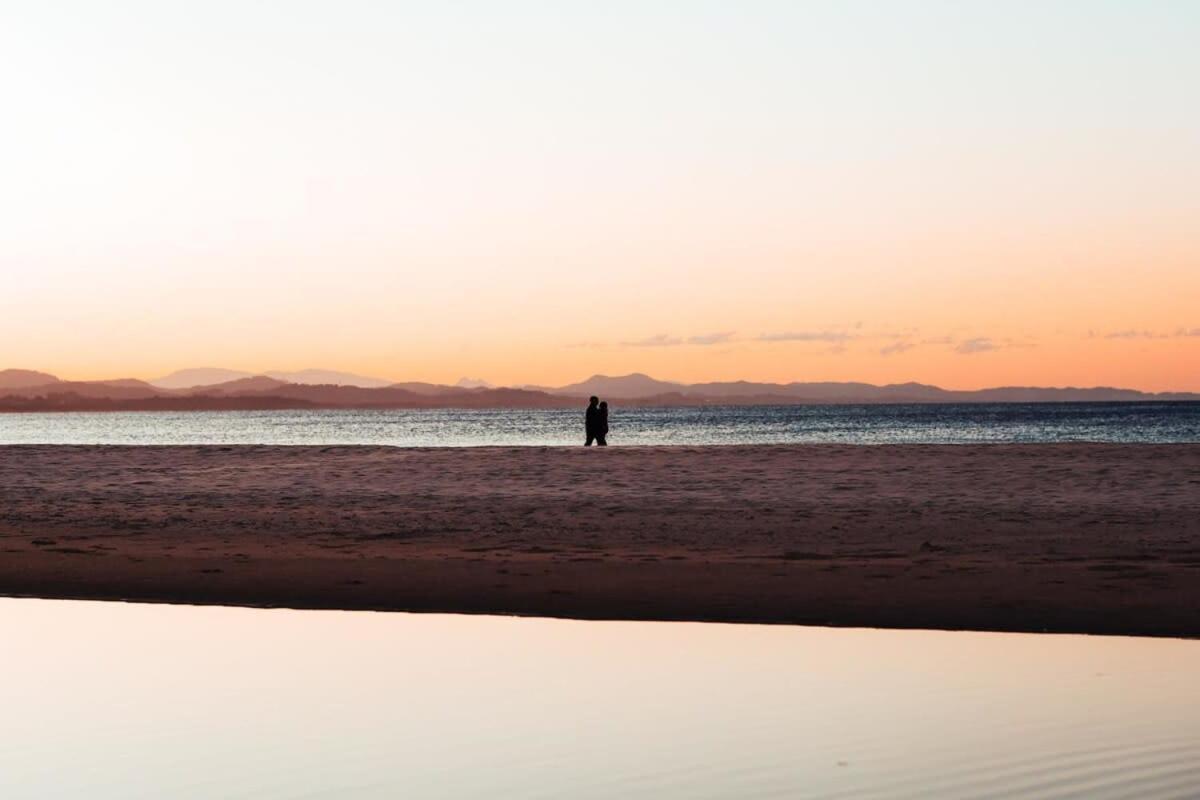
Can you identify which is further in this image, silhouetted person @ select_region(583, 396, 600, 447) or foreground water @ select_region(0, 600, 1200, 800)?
silhouetted person @ select_region(583, 396, 600, 447)

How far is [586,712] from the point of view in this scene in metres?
9.09

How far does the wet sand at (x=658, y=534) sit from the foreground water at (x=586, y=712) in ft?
5.10

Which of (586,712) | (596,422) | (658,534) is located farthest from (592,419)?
(586,712)

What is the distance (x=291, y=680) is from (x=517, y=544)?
8835 mm

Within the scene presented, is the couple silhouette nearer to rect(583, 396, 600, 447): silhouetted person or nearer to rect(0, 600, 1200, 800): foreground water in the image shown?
rect(583, 396, 600, 447): silhouetted person

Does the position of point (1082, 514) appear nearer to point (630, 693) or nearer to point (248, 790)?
point (630, 693)

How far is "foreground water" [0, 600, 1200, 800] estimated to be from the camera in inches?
290

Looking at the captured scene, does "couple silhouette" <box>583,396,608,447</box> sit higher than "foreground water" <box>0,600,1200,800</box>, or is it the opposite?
"couple silhouette" <box>583,396,608,447</box>

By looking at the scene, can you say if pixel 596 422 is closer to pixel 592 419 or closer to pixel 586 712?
pixel 592 419

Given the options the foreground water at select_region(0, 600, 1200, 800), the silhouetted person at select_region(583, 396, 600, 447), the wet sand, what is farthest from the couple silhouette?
the foreground water at select_region(0, 600, 1200, 800)

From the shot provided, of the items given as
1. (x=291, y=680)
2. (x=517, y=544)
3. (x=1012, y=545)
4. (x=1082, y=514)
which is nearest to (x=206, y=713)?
(x=291, y=680)

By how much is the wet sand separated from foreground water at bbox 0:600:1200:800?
155 centimetres

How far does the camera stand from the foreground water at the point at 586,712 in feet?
24.1

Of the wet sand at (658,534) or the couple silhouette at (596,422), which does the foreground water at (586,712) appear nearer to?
the wet sand at (658,534)
